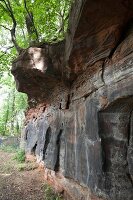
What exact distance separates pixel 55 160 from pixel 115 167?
2727 millimetres

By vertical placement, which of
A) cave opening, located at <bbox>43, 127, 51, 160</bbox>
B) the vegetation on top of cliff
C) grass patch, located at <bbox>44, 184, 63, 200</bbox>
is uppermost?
the vegetation on top of cliff

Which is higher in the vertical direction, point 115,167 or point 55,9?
point 55,9

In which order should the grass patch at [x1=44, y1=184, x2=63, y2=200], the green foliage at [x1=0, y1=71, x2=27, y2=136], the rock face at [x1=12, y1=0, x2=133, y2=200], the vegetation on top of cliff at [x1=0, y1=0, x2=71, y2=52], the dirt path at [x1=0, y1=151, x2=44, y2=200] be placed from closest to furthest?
the rock face at [x1=12, y1=0, x2=133, y2=200] → the grass patch at [x1=44, y1=184, x2=63, y2=200] → the dirt path at [x1=0, y1=151, x2=44, y2=200] → the vegetation on top of cliff at [x1=0, y1=0, x2=71, y2=52] → the green foliage at [x1=0, y1=71, x2=27, y2=136]

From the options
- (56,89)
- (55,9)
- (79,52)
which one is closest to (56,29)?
(55,9)

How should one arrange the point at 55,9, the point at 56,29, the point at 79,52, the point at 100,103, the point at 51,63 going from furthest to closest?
1. the point at 56,29
2. the point at 55,9
3. the point at 51,63
4. the point at 79,52
5. the point at 100,103

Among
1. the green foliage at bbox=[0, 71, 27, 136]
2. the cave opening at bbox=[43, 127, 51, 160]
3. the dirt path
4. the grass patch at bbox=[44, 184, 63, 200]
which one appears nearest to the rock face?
the grass patch at bbox=[44, 184, 63, 200]

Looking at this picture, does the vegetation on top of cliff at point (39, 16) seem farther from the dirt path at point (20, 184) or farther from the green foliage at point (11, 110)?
the green foliage at point (11, 110)

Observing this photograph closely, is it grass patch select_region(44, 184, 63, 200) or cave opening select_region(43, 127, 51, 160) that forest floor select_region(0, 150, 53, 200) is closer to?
grass patch select_region(44, 184, 63, 200)

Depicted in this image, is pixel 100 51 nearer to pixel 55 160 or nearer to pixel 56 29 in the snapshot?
pixel 55 160

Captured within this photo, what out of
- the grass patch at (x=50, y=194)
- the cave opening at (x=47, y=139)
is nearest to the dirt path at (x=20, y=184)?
the grass patch at (x=50, y=194)

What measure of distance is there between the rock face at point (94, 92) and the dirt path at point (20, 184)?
71cm

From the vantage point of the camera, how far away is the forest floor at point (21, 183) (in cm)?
568

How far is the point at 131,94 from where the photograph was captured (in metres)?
3.00

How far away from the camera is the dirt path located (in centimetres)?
567
